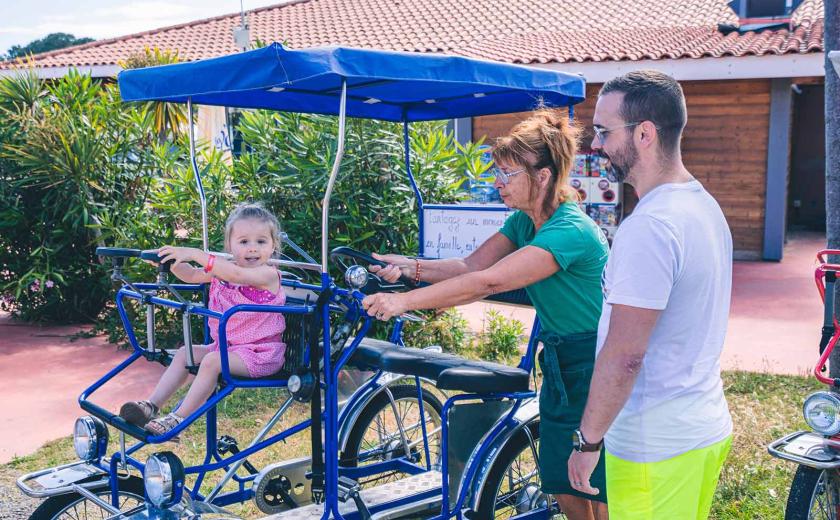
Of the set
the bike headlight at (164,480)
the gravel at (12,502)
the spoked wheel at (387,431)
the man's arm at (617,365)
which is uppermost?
the man's arm at (617,365)

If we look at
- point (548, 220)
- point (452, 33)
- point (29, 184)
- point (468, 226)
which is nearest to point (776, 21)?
point (452, 33)

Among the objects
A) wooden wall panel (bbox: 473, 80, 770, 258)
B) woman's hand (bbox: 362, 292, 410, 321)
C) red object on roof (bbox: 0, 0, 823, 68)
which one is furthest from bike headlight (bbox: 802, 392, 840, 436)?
wooden wall panel (bbox: 473, 80, 770, 258)

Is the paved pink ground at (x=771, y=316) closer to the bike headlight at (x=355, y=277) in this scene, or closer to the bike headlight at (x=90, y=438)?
the bike headlight at (x=355, y=277)

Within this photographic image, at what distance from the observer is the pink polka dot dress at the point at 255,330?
3.10 meters

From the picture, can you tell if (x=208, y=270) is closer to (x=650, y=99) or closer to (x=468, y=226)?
(x=650, y=99)

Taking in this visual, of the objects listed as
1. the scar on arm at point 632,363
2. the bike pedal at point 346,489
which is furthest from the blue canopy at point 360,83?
the bike pedal at point 346,489

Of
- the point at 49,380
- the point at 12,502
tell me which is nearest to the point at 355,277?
the point at 12,502

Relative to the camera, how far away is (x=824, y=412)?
3.14 m

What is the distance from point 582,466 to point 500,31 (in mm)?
14929

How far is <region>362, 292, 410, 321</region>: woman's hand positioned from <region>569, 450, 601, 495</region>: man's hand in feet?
2.65

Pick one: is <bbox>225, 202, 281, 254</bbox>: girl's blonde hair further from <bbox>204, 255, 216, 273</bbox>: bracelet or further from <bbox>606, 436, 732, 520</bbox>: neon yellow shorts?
<bbox>606, 436, 732, 520</bbox>: neon yellow shorts

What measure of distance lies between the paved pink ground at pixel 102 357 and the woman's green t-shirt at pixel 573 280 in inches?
150

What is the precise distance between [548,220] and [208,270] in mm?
1262

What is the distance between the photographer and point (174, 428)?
2869mm
